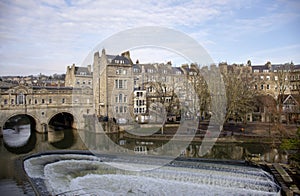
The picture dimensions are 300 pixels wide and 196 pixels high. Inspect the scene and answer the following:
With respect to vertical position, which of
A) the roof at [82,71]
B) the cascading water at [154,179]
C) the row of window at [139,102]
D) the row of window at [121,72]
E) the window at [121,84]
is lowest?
the cascading water at [154,179]

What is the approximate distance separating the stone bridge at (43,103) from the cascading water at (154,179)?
15412mm

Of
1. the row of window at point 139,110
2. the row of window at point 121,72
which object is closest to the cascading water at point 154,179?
the row of window at point 139,110

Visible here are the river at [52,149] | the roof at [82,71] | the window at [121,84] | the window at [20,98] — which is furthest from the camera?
the roof at [82,71]

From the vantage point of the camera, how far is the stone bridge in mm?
31203

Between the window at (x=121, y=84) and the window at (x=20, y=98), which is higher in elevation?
the window at (x=121, y=84)

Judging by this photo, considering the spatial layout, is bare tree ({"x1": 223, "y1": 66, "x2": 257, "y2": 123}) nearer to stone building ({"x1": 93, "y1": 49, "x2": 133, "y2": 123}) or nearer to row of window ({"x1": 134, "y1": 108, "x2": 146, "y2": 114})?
row of window ({"x1": 134, "y1": 108, "x2": 146, "y2": 114})

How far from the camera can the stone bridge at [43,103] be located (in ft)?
102

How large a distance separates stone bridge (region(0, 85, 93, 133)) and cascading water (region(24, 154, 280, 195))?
15.4m

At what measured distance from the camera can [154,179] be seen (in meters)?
15.4

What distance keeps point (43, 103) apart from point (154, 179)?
23210mm

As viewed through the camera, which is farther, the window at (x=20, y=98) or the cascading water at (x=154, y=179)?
the window at (x=20, y=98)

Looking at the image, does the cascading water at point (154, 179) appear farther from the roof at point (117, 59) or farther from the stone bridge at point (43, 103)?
the roof at point (117, 59)

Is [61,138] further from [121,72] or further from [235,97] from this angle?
[235,97]

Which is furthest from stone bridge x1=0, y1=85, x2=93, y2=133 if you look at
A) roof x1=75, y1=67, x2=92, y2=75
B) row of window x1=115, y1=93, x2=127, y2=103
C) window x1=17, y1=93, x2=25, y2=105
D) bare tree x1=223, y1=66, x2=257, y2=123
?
bare tree x1=223, y1=66, x2=257, y2=123
